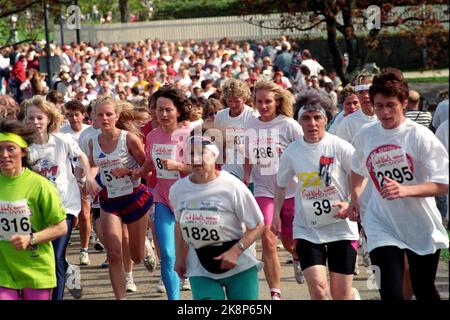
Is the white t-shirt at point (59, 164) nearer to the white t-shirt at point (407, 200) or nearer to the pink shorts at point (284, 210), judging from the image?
the pink shorts at point (284, 210)

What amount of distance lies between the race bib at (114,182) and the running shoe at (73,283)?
108 centimetres

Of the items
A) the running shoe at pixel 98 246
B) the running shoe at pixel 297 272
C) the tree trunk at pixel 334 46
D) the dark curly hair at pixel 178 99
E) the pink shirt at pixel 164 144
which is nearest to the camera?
the dark curly hair at pixel 178 99

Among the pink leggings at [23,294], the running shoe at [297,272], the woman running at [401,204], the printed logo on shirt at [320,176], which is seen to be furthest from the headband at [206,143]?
the running shoe at [297,272]

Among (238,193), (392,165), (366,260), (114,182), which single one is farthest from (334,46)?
(238,193)


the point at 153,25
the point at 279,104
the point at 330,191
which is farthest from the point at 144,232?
the point at 153,25

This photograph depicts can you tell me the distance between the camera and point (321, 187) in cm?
789

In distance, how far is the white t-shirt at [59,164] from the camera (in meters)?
9.13

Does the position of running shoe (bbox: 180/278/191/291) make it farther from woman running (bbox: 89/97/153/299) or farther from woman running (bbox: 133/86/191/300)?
woman running (bbox: 133/86/191/300)

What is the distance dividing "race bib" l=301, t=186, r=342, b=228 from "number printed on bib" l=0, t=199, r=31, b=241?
6.57ft

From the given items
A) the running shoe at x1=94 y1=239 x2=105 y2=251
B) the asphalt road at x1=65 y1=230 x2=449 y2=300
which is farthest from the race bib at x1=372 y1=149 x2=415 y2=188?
the running shoe at x1=94 y1=239 x2=105 y2=251

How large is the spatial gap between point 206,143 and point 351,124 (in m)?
3.82
